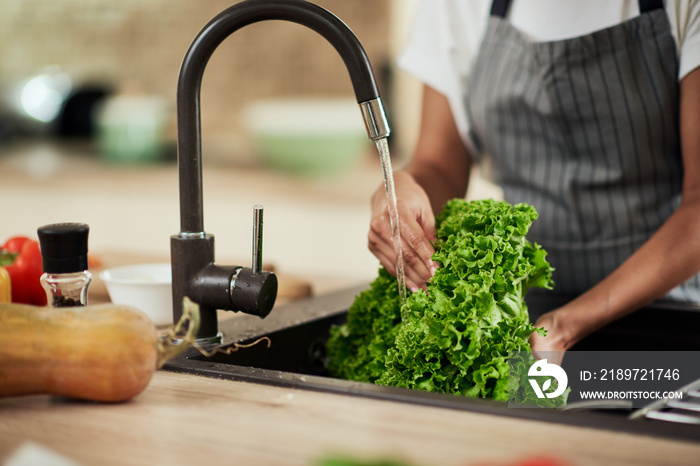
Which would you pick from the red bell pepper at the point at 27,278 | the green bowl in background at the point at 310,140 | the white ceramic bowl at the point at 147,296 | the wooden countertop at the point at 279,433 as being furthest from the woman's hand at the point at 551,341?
the green bowl in background at the point at 310,140

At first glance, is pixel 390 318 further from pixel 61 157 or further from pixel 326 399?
pixel 61 157

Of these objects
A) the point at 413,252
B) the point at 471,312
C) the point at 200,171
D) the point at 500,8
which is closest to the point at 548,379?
the point at 471,312

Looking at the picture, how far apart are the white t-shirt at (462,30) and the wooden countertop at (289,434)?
945 mm

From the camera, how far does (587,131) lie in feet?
4.97

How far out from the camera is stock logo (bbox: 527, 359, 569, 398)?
3.16 ft

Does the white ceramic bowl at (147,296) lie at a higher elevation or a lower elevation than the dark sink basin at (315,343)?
higher

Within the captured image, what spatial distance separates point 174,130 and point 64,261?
3.10 meters

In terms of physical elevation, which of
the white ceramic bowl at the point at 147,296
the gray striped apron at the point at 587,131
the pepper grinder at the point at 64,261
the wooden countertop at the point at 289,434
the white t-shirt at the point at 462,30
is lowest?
the wooden countertop at the point at 289,434

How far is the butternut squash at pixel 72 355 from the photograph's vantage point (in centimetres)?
80

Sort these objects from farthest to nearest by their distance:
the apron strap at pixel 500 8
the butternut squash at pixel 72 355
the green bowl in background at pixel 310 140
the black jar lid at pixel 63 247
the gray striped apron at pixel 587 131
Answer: the green bowl in background at pixel 310 140 < the apron strap at pixel 500 8 < the gray striped apron at pixel 587 131 < the black jar lid at pixel 63 247 < the butternut squash at pixel 72 355

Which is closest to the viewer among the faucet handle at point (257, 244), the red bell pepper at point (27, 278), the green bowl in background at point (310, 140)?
the faucet handle at point (257, 244)

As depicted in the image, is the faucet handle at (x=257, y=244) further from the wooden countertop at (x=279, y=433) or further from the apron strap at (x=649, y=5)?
the apron strap at (x=649, y=5)

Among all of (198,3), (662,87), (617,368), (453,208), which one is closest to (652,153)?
(662,87)

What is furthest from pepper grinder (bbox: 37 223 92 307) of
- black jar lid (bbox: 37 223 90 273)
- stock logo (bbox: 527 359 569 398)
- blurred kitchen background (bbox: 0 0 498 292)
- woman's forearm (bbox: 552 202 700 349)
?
blurred kitchen background (bbox: 0 0 498 292)
